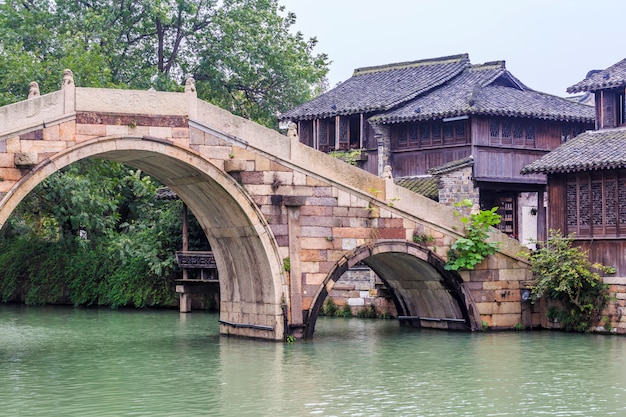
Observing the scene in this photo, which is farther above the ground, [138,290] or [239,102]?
[239,102]

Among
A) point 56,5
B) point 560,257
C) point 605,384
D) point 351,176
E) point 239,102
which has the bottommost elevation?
point 605,384

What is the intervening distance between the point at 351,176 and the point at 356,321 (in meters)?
6.98

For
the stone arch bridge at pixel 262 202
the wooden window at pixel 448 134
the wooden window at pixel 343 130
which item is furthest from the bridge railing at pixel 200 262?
the wooden window at pixel 448 134

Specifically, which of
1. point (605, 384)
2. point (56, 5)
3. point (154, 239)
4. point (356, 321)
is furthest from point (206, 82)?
point (605, 384)

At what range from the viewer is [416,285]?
25.5m

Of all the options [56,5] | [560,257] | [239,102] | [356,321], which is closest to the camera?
[560,257]

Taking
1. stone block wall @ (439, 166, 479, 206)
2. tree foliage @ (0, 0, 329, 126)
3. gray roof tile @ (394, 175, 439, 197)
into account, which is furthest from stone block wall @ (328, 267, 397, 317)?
tree foliage @ (0, 0, 329, 126)

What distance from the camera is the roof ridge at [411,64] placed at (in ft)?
115

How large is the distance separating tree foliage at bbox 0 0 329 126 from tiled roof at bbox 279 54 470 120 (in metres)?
4.43

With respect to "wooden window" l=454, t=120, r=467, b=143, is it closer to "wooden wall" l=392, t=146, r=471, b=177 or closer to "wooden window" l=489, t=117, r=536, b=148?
"wooden wall" l=392, t=146, r=471, b=177

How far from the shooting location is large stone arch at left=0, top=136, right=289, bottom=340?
66.0 feet

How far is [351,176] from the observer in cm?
2278

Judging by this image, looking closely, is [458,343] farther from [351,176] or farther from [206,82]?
[206,82]

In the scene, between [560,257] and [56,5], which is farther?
[56,5]
